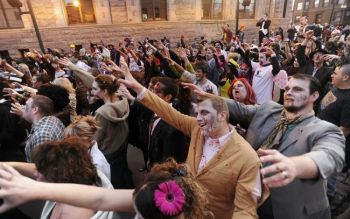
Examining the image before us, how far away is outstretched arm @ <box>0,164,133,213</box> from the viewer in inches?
37.1

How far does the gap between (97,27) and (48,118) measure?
15151 millimetres

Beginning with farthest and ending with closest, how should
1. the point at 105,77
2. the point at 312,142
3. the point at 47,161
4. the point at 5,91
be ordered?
the point at 5,91 < the point at 105,77 < the point at 312,142 < the point at 47,161

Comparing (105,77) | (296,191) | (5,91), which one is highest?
(105,77)

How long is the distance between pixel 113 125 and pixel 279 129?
6.72ft

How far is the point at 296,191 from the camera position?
189 centimetres

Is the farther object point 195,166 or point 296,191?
point 195,166

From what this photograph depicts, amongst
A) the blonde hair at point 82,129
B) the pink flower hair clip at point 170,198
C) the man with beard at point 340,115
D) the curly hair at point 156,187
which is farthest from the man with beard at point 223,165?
the man with beard at point 340,115

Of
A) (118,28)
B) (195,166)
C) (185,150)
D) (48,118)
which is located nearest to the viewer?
(195,166)

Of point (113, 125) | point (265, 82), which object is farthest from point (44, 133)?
point (265, 82)

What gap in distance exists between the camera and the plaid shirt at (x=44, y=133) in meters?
2.54

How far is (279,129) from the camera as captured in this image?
2260 mm

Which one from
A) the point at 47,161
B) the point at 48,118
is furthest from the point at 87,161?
the point at 48,118

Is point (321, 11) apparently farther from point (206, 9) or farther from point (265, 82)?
point (265, 82)

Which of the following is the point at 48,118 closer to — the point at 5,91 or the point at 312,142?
the point at 5,91
